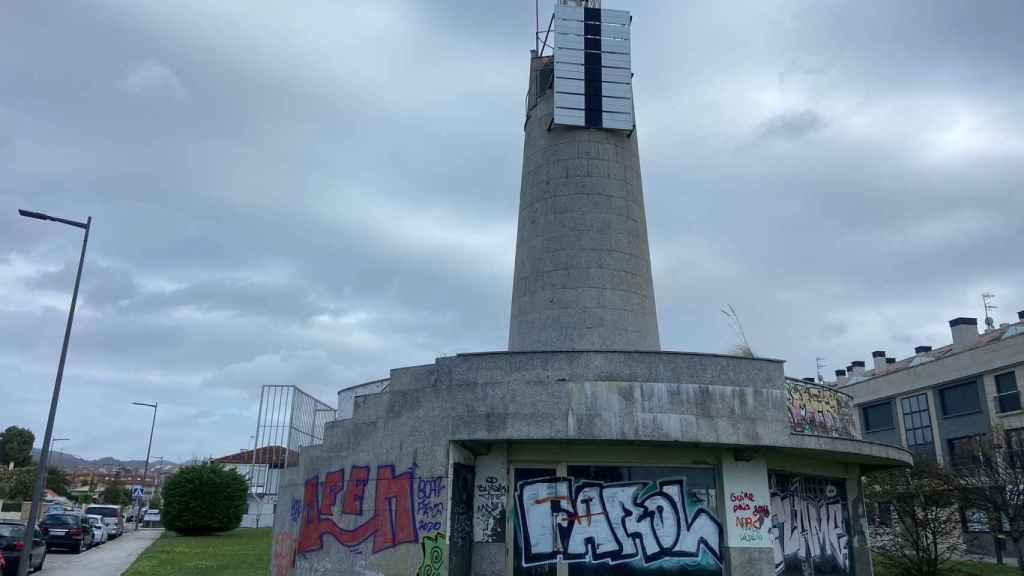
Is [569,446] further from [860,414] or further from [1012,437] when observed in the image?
[860,414]

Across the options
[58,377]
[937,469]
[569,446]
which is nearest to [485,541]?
[569,446]

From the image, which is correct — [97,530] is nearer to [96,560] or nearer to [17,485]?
[96,560]

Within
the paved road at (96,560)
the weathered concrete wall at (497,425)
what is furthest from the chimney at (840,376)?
the weathered concrete wall at (497,425)

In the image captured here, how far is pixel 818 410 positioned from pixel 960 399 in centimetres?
3411

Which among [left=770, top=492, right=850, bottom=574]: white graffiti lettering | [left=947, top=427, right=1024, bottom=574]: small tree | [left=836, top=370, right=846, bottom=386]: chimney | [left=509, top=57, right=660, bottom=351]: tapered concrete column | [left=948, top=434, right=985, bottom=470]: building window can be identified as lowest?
[left=770, top=492, right=850, bottom=574]: white graffiti lettering

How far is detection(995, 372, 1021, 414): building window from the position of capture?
39344mm

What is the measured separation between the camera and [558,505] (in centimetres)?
1402

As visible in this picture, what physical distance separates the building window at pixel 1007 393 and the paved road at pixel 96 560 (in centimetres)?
4043

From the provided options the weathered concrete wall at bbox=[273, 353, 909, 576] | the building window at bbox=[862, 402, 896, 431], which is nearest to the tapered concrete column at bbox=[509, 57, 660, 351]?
the weathered concrete wall at bbox=[273, 353, 909, 576]

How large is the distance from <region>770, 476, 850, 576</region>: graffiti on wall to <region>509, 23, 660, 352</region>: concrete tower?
4.39 m

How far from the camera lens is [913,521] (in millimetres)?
24969

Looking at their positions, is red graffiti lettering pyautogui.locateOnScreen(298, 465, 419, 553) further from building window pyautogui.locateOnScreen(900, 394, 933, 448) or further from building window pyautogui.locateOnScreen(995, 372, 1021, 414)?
building window pyautogui.locateOnScreen(900, 394, 933, 448)

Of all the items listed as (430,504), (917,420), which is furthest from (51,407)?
(917,420)

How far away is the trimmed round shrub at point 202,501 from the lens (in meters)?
38.0
